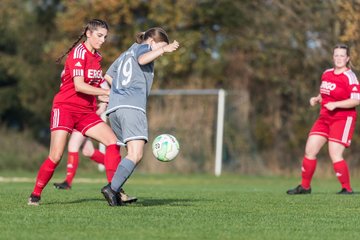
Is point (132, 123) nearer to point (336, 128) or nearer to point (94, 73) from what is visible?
point (94, 73)

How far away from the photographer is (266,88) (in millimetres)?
27953

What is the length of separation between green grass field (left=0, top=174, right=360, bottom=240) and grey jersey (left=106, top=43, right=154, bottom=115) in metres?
1.13

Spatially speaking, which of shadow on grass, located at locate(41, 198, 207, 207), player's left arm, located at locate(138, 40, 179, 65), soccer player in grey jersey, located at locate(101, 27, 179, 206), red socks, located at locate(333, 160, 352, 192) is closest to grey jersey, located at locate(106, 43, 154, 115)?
soccer player in grey jersey, located at locate(101, 27, 179, 206)

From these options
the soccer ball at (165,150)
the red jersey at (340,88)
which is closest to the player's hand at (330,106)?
the red jersey at (340,88)

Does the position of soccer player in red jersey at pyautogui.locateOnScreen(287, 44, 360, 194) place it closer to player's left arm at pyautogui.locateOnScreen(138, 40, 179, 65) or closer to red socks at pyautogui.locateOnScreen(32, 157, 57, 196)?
player's left arm at pyautogui.locateOnScreen(138, 40, 179, 65)

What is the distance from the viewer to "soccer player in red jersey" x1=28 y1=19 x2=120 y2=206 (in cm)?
1070

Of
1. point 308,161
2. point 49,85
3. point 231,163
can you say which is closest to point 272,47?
point 231,163

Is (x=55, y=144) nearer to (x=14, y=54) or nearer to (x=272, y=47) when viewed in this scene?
(x=272, y=47)

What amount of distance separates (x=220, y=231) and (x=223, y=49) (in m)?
22.3

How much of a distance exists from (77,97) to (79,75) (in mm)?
390

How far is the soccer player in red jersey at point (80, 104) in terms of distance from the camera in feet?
35.1

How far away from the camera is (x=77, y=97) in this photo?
11.0 metres

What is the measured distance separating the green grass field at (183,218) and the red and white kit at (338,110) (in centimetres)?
133

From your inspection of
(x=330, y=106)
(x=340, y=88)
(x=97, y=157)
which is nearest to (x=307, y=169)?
(x=330, y=106)
